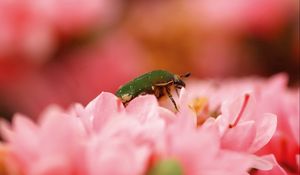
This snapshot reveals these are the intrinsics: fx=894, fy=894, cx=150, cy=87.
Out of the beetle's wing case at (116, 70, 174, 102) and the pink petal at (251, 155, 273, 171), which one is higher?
the beetle's wing case at (116, 70, 174, 102)

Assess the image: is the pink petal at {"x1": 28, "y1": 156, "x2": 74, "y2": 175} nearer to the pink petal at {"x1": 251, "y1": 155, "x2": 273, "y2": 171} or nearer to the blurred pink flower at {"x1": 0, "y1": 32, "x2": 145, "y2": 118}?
the pink petal at {"x1": 251, "y1": 155, "x2": 273, "y2": 171}

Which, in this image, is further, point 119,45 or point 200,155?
point 119,45

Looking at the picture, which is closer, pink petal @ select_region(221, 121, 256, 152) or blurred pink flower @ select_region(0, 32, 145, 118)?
pink petal @ select_region(221, 121, 256, 152)

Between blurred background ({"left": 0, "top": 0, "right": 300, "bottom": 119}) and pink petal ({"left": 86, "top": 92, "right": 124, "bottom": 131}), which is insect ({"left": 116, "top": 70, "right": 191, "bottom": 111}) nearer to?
pink petal ({"left": 86, "top": 92, "right": 124, "bottom": 131})

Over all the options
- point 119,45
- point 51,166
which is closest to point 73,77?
point 119,45

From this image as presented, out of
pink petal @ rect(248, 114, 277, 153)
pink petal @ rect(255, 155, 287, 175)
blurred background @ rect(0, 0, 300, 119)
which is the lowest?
pink petal @ rect(255, 155, 287, 175)

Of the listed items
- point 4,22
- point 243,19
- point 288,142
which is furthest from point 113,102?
point 243,19

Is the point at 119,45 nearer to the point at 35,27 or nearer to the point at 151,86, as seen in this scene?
the point at 35,27

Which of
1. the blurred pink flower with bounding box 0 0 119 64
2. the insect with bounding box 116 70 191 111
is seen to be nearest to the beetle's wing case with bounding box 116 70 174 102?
the insect with bounding box 116 70 191 111
